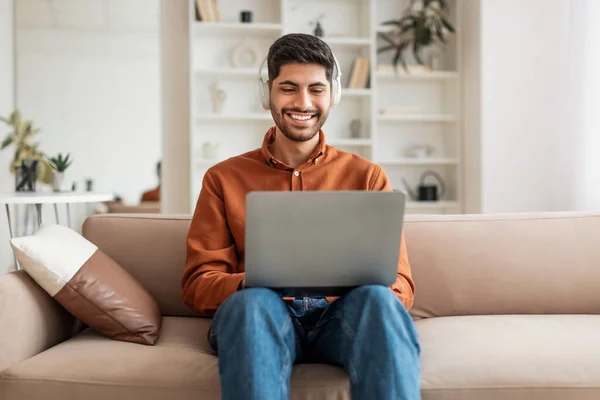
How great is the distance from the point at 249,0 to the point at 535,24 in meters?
1.98

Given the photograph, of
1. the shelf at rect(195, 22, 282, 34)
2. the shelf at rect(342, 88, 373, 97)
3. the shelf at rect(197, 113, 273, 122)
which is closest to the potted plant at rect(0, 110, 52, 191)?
the shelf at rect(197, 113, 273, 122)

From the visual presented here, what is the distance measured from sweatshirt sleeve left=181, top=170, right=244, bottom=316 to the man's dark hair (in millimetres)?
370

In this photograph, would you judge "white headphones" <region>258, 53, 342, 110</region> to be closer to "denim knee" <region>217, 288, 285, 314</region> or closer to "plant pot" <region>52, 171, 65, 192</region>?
"denim knee" <region>217, 288, 285, 314</region>

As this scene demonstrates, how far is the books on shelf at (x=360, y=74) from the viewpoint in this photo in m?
4.69

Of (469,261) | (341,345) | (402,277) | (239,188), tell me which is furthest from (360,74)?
(341,345)

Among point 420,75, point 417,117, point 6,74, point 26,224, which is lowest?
point 26,224

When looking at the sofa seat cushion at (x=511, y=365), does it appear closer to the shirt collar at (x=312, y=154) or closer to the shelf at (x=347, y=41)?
the shirt collar at (x=312, y=154)

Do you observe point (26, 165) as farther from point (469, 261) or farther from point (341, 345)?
point (341, 345)

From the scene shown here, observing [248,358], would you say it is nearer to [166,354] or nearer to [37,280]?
[166,354]

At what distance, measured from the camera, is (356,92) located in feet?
15.2

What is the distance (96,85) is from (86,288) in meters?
6.41

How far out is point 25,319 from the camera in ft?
5.32

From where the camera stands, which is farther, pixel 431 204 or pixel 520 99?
pixel 431 204

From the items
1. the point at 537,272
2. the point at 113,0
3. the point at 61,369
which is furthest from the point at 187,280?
the point at 113,0
